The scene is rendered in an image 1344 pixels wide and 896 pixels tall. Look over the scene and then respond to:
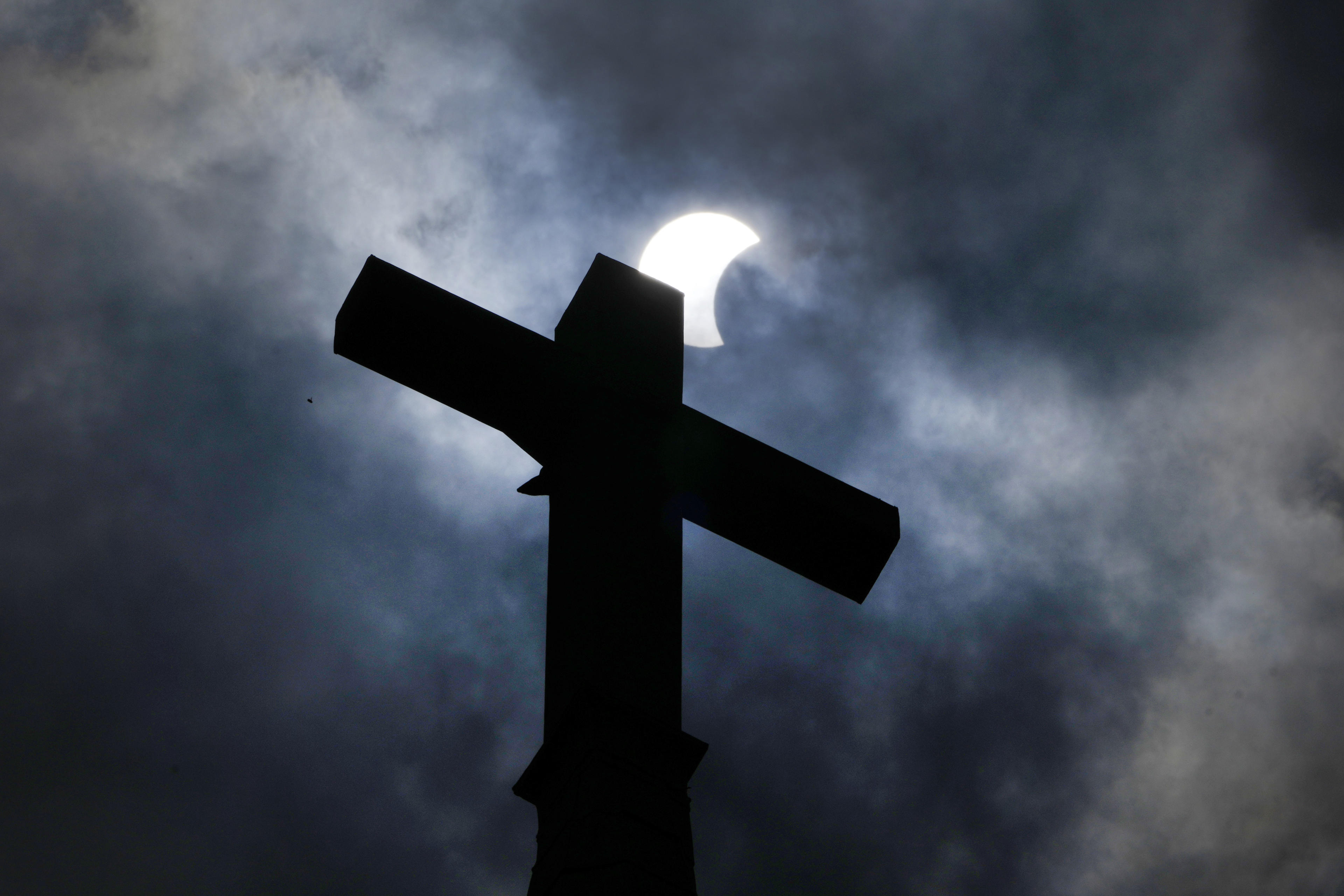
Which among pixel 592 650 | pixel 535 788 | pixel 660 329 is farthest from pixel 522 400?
pixel 535 788

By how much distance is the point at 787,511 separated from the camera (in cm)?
654

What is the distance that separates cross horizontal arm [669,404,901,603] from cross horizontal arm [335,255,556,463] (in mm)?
816

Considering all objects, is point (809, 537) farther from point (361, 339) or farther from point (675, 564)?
point (361, 339)

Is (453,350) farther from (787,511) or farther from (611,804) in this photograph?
(611,804)

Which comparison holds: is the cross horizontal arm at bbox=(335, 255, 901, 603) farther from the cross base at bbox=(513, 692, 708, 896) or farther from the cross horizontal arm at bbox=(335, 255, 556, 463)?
the cross base at bbox=(513, 692, 708, 896)

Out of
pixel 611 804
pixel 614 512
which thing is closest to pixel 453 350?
pixel 614 512

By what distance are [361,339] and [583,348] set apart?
3.95ft

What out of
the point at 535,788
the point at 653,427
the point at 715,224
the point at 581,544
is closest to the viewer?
the point at 535,788

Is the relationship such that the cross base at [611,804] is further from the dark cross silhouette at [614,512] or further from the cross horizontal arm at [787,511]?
the cross horizontal arm at [787,511]

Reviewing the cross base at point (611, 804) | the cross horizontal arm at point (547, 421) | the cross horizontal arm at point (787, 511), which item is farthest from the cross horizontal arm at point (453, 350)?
the cross base at point (611, 804)

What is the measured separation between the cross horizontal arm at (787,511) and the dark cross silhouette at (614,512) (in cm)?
1

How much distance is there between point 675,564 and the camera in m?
5.38

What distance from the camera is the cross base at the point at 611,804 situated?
4078 mm

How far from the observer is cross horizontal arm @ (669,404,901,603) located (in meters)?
6.32
